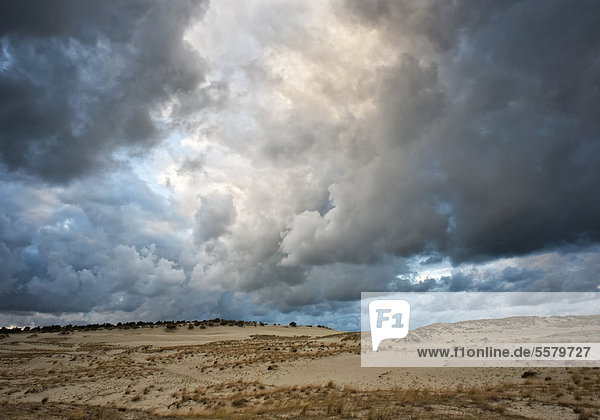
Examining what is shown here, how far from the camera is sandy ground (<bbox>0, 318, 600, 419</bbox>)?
18688 millimetres

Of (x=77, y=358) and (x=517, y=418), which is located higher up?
(x=517, y=418)

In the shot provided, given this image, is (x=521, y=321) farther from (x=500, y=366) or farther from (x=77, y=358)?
(x=77, y=358)

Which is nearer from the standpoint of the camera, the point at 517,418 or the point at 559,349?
the point at 517,418

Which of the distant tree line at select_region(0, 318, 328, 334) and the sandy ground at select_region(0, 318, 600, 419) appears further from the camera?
the distant tree line at select_region(0, 318, 328, 334)

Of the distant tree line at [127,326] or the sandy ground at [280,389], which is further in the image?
the distant tree line at [127,326]

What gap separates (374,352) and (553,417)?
23.7m

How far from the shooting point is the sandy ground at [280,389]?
18688mm

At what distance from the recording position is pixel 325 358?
128 ft

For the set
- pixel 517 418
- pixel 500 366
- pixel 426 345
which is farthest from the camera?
pixel 426 345

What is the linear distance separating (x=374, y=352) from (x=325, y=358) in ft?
17.6

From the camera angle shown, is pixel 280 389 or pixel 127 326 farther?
pixel 127 326

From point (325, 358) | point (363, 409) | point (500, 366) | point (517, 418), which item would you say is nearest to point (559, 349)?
point (500, 366)

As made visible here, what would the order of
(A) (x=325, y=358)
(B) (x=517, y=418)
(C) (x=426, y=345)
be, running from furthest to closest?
(C) (x=426, y=345) → (A) (x=325, y=358) → (B) (x=517, y=418)

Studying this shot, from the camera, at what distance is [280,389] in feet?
85.4
